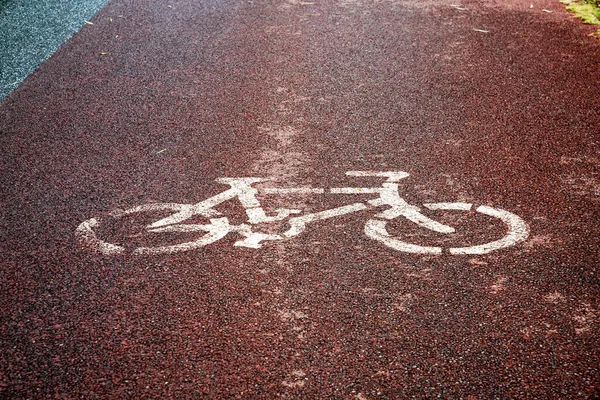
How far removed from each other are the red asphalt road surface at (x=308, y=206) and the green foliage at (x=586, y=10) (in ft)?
1.28

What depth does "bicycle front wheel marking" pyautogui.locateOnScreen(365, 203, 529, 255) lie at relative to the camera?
169 inches

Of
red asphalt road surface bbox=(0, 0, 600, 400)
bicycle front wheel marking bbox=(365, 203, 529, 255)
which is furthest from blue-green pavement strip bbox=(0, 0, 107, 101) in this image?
bicycle front wheel marking bbox=(365, 203, 529, 255)

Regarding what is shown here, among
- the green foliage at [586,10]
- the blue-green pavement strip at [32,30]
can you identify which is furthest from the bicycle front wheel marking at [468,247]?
the green foliage at [586,10]

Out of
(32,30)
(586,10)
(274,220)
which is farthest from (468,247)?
(32,30)

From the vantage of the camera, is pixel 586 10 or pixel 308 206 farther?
pixel 586 10

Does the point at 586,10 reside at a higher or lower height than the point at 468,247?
higher

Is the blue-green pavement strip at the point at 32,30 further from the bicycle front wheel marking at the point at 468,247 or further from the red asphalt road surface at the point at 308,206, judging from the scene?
the bicycle front wheel marking at the point at 468,247

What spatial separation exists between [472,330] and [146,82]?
4931 mm

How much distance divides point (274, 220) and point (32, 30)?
20.3 ft

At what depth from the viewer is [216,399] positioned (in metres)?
3.13

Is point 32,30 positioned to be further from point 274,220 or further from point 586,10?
point 586,10

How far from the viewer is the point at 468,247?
4316mm

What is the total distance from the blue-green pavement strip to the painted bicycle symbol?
330 centimetres

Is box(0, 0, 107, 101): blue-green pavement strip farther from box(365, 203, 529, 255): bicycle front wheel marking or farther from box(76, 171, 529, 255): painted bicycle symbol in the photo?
box(365, 203, 529, 255): bicycle front wheel marking
